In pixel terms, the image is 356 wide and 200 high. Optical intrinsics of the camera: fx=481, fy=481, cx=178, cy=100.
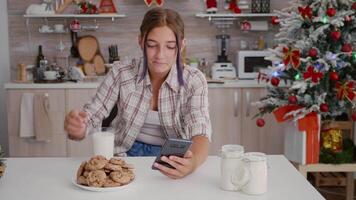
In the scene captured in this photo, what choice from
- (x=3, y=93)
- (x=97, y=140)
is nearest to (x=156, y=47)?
(x=97, y=140)

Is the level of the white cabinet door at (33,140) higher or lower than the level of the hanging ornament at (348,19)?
lower

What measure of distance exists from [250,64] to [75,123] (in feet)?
8.63

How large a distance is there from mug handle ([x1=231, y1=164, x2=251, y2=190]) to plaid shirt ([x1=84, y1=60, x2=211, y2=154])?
580mm

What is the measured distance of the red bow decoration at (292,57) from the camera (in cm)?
301

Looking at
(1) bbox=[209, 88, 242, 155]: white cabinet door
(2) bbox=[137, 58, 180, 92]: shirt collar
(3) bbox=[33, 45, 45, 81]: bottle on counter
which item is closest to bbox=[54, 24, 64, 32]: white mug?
(3) bbox=[33, 45, 45, 81]: bottle on counter

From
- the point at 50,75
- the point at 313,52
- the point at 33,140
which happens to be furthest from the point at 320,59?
the point at 33,140

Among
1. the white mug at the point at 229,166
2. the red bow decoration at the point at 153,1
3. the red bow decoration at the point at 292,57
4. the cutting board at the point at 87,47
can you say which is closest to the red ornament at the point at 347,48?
the red bow decoration at the point at 292,57

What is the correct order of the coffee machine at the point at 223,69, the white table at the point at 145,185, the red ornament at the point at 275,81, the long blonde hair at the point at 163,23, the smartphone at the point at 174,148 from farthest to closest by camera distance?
the coffee machine at the point at 223,69
the red ornament at the point at 275,81
the long blonde hair at the point at 163,23
the smartphone at the point at 174,148
the white table at the point at 145,185

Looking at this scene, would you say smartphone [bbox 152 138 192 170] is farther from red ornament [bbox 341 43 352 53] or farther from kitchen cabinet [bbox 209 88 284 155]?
kitchen cabinet [bbox 209 88 284 155]

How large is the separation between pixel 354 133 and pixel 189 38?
173 cm

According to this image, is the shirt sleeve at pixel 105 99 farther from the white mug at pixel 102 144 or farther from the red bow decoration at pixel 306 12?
the red bow decoration at pixel 306 12

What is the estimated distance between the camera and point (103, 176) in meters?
1.51

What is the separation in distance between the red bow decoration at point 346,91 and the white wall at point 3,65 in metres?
2.90

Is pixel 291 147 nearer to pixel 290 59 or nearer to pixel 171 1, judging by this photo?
pixel 290 59
